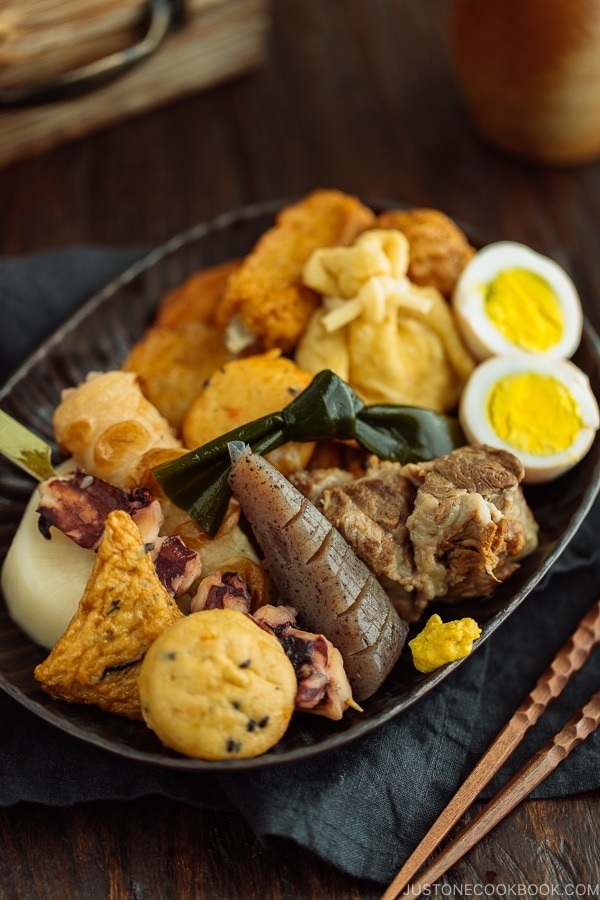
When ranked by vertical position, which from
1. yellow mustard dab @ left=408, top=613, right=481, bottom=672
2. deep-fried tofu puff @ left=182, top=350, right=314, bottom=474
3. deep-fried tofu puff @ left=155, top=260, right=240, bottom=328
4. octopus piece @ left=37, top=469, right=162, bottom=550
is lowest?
yellow mustard dab @ left=408, top=613, right=481, bottom=672

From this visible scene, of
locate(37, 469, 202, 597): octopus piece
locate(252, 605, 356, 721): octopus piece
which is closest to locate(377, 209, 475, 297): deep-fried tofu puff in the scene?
locate(37, 469, 202, 597): octopus piece

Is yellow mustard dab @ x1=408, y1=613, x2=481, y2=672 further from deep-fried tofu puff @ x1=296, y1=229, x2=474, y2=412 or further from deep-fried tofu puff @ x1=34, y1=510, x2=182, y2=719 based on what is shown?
deep-fried tofu puff @ x1=296, y1=229, x2=474, y2=412

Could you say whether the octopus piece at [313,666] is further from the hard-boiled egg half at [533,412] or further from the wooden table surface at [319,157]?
the wooden table surface at [319,157]

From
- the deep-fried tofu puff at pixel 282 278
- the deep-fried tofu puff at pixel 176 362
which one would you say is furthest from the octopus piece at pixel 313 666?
the deep-fried tofu puff at pixel 282 278

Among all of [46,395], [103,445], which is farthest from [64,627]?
[46,395]

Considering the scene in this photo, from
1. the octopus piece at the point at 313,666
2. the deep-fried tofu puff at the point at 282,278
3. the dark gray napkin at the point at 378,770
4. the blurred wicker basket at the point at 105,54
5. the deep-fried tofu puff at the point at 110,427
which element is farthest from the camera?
the blurred wicker basket at the point at 105,54

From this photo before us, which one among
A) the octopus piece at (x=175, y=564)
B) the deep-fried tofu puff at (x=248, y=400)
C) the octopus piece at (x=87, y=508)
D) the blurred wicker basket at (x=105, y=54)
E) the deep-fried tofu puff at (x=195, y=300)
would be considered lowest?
the octopus piece at (x=175, y=564)
